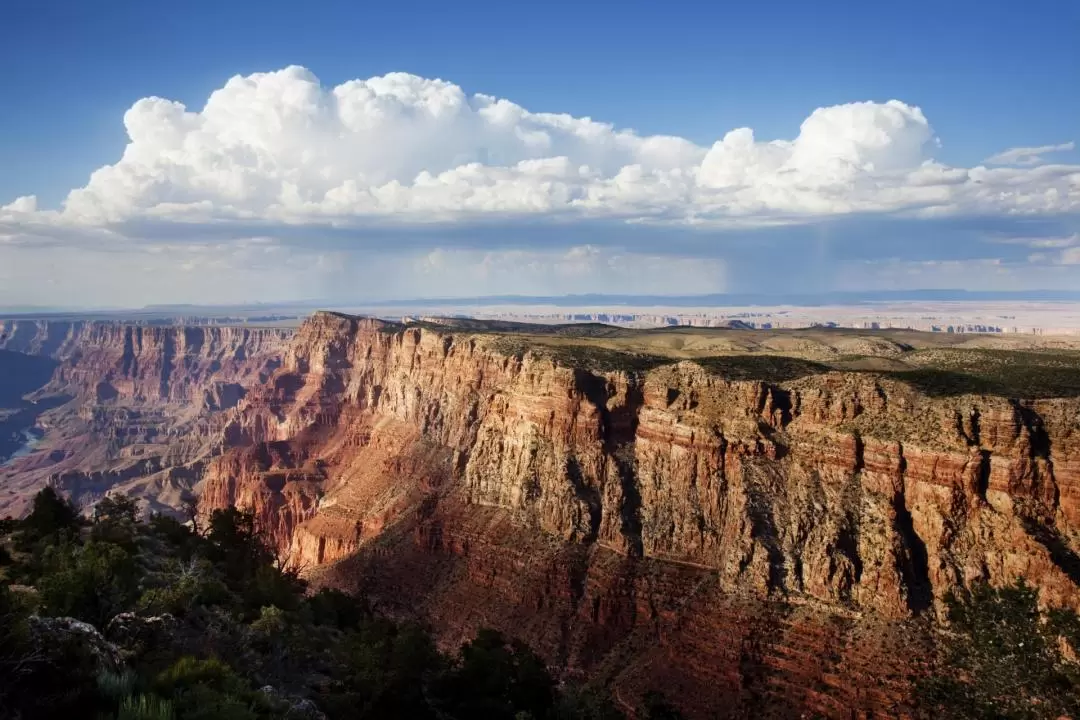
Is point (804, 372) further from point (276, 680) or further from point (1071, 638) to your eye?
point (276, 680)

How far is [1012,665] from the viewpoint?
2984 cm

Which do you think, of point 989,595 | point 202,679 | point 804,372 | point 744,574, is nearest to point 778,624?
point 744,574

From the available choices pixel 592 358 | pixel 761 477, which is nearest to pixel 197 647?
pixel 761 477

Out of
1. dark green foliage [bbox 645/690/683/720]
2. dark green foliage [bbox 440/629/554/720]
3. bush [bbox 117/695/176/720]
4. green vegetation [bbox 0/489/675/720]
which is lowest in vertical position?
dark green foliage [bbox 645/690/683/720]

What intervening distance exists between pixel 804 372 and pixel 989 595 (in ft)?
149

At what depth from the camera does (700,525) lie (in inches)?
2527

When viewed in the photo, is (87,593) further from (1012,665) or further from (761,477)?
(761,477)

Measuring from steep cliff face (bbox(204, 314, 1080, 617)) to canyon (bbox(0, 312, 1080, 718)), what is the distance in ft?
0.66

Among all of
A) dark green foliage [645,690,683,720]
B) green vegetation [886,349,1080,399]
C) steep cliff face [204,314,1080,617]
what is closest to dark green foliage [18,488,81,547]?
dark green foliage [645,690,683,720]

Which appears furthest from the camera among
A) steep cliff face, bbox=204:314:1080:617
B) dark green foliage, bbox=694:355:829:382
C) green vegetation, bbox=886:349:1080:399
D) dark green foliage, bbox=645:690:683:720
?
dark green foliage, bbox=694:355:829:382

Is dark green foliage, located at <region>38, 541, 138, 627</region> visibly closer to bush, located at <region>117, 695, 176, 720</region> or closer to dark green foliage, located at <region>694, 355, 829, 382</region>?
bush, located at <region>117, 695, 176, 720</region>

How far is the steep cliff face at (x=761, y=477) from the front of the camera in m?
→ 53.1

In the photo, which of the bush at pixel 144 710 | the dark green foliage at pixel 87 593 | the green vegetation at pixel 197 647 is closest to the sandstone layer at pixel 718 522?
the green vegetation at pixel 197 647

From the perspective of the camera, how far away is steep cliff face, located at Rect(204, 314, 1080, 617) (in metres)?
53.1
